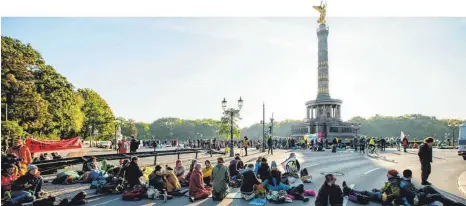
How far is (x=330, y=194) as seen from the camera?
8.06 metres

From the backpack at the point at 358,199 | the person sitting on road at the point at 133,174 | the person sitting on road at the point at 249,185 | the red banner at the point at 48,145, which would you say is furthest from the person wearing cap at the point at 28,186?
the red banner at the point at 48,145

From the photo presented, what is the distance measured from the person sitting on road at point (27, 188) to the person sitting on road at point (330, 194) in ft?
25.5

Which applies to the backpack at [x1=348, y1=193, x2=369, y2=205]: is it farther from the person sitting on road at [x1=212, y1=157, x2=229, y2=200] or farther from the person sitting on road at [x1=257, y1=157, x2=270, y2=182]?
the person sitting on road at [x1=212, y1=157, x2=229, y2=200]

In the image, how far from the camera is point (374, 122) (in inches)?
4749

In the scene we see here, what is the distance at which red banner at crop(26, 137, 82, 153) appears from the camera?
22.0 meters

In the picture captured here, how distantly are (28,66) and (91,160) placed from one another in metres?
24.9

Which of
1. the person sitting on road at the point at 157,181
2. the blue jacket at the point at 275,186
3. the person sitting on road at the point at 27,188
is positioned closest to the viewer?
the person sitting on road at the point at 27,188

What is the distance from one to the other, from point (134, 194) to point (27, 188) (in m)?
2.98

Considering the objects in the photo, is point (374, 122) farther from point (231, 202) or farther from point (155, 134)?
point (231, 202)

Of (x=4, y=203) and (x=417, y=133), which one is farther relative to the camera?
(x=417, y=133)

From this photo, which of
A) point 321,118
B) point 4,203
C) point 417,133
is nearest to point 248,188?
point 4,203

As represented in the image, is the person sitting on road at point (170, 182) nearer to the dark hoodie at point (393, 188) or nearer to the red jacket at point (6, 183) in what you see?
the red jacket at point (6, 183)

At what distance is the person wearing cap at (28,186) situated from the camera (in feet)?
32.2

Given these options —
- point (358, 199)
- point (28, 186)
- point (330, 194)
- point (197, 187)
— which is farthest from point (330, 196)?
point (28, 186)
